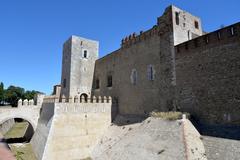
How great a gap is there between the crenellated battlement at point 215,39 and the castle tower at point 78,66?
13.0m

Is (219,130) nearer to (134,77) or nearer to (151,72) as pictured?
(151,72)

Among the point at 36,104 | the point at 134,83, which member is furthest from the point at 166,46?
the point at 36,104

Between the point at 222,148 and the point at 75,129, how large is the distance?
9916 mm

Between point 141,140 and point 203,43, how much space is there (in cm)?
642

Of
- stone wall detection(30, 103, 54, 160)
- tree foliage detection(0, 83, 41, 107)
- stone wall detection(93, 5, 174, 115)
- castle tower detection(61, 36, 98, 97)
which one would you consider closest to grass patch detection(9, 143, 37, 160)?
stone wall detection(30, 103, 54, 160)

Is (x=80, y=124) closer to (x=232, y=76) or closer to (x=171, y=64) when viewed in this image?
(x=171, y=64)

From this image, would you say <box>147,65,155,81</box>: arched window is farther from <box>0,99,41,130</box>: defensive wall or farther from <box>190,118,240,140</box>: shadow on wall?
<box>0,99,41,130</box>: defensive wall

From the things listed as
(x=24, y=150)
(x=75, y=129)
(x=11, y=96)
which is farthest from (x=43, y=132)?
(x=11, y=96)

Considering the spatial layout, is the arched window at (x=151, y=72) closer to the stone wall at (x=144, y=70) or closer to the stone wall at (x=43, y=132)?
the stone wall at (x=144, y=70)

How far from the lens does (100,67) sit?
69.7 ft

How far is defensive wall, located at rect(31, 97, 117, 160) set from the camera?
40.6ft

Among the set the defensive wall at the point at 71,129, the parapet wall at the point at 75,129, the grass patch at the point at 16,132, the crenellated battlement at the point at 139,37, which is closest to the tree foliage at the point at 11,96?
the grass patch at the point at 16,132

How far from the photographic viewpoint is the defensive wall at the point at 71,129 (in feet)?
40.6

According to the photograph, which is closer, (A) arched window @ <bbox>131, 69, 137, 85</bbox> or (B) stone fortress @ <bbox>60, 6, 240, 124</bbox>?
(B) stone fortress @ <bbox>60, 6, 240, 124</bbox>
